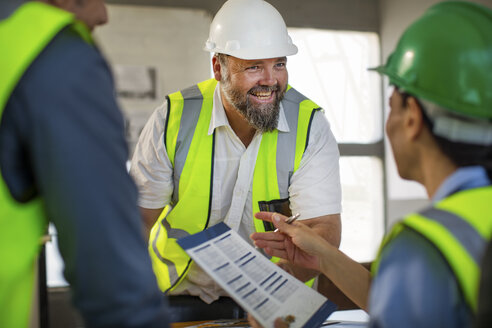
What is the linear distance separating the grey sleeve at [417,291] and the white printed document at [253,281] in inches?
18.5

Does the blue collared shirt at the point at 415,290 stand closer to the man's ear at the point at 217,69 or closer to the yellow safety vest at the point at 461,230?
the yellow safety vest at the point at 461,230

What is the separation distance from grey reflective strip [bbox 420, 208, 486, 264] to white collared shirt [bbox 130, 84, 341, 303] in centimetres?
122

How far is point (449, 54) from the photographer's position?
0.92m

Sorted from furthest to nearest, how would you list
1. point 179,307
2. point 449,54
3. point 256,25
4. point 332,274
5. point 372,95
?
Answer: point 372,95 → point 256,25 → point 179,307 → point 332,274 → point 449,54

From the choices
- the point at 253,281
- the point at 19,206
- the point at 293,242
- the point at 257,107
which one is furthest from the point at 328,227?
the point at 19,206

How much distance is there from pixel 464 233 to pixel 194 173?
4.52ft

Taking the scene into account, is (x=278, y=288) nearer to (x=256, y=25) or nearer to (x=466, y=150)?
(x=466, y=150)

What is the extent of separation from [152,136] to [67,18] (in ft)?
4.22

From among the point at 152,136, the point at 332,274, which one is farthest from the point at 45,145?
the point at 152,136

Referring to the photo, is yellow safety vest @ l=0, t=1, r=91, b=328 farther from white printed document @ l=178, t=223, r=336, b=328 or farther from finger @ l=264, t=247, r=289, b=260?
finger @ l=264, t=247, r=289, b=260

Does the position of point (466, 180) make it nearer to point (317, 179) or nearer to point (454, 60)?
point (454, 60)

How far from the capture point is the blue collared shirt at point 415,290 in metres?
0.76

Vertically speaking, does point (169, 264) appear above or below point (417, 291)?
below

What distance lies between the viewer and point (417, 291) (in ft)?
2.52
